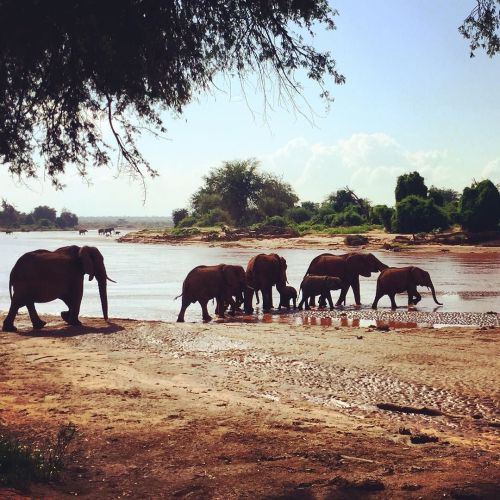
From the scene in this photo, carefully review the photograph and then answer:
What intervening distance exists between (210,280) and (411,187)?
43218 mm

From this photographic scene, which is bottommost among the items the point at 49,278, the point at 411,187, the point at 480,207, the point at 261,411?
the point at 261,411

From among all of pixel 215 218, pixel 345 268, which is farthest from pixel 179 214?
pixel 345 268

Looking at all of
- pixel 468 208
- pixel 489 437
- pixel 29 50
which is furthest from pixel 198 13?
pixel 468 208

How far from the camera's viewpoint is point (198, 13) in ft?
21.1

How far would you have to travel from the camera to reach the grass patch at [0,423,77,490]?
16.0 feet

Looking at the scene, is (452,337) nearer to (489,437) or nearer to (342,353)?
(342,353)

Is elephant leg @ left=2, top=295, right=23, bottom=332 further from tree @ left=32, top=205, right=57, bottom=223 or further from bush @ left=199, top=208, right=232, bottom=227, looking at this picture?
tree @ left=32, top=205, right=57, bottom=223

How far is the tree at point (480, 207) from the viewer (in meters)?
45.8

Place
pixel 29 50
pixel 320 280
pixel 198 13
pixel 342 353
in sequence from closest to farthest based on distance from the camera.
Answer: pixel 29 50, pixel 198 13, pixel 342 353, pixel 320 280

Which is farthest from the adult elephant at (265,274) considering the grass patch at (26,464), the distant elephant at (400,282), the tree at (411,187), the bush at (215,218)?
the bush at (215,218)

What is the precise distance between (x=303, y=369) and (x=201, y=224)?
82.9m

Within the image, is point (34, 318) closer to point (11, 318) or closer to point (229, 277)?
point (11, 318)

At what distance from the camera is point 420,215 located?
50812 mm

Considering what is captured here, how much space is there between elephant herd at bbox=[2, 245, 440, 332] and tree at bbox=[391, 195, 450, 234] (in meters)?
30.5
